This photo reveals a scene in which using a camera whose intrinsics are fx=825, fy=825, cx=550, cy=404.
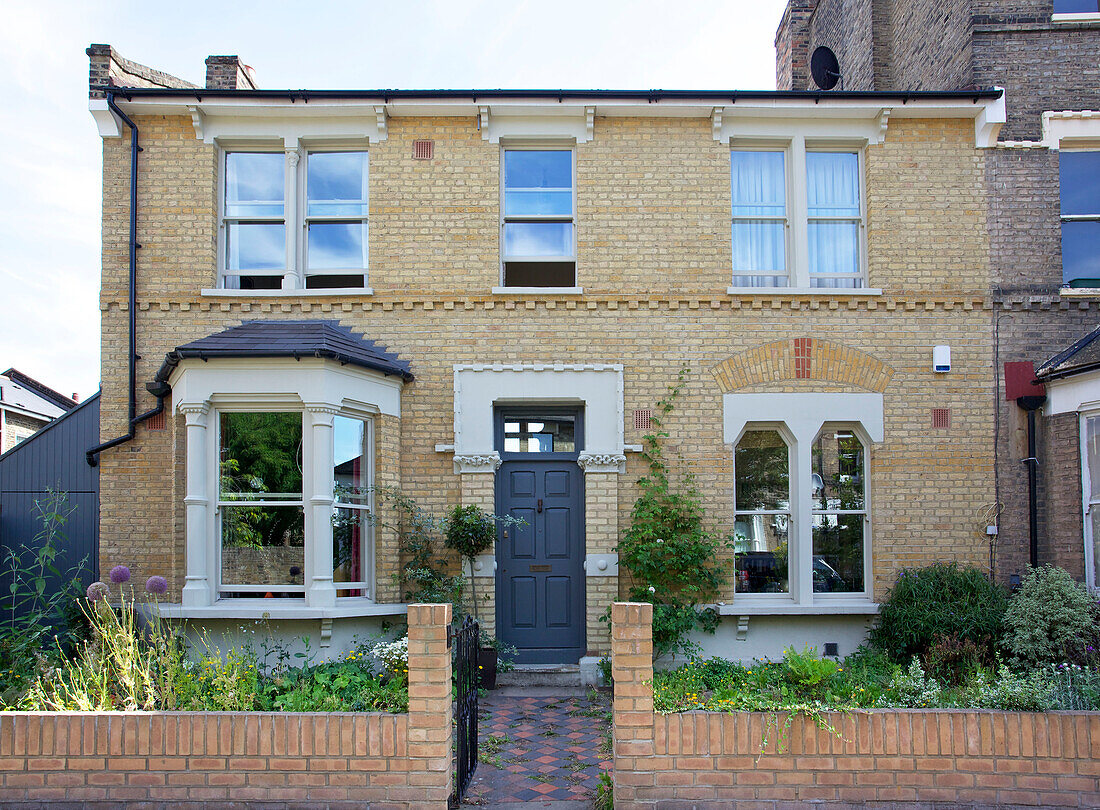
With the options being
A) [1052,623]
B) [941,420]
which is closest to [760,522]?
[941,420]

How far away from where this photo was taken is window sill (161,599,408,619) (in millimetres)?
8211

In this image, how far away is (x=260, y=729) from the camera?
202 inches

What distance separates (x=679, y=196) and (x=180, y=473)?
6.43 metres

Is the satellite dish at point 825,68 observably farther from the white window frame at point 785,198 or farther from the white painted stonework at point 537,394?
the white painted stonework at point 537,394

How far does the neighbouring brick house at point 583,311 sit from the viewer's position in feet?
30.6

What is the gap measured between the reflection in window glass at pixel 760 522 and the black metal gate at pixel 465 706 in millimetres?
4233

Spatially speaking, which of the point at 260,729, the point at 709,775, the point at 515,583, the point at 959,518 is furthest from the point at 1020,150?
the point at 260,729

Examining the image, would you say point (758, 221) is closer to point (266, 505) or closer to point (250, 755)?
point (266, 505)

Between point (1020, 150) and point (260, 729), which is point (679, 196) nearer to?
point (1020, 150)

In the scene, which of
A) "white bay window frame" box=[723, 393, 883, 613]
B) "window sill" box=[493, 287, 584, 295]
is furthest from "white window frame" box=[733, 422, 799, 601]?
"window sill" box=[493, 287, 584, 295]

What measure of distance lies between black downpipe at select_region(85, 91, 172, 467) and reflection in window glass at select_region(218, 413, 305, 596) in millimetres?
1158

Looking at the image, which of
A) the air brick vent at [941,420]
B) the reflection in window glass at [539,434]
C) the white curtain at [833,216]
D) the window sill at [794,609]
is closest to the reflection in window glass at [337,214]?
the reflection in window glass at [539,434]

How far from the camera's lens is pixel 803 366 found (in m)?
9.53

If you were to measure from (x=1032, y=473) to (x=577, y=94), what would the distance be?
6755mm
